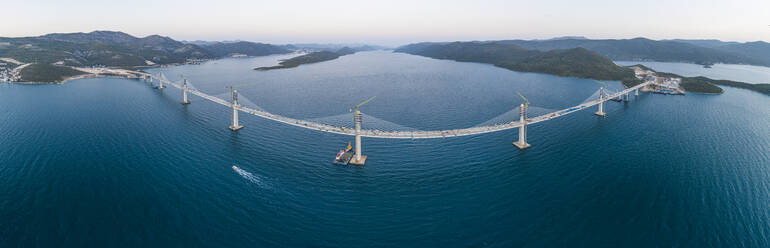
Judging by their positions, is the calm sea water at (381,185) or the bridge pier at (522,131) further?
the bridge pier at (522,131)

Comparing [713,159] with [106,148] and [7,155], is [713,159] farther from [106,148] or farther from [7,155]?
[7,155]

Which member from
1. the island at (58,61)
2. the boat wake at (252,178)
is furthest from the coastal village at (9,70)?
the boat wake at (252,178)

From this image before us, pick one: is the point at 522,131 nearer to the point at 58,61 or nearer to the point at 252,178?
the point at 252,178

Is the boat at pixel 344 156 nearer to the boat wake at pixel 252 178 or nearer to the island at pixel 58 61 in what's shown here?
the boat wake at pixel 252 178

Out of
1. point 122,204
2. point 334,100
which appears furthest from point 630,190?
point 334,100

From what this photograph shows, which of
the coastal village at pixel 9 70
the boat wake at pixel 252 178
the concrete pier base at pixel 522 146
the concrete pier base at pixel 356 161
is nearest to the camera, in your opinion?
the boat wake at pixel 252 178
